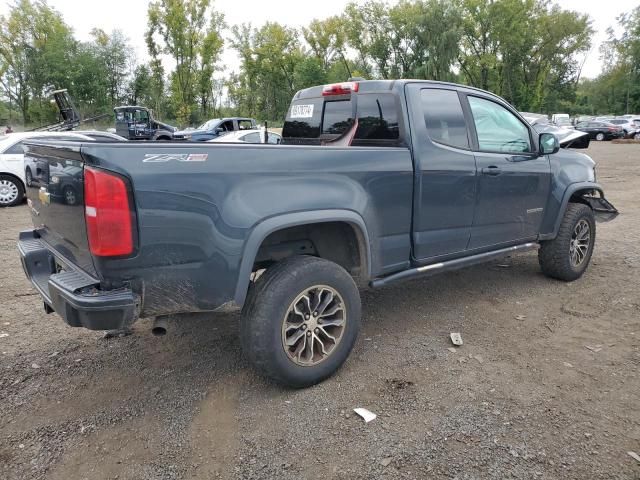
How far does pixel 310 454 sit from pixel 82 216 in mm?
1690

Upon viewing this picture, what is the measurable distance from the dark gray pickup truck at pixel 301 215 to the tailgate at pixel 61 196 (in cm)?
2

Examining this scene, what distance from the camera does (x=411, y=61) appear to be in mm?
48719

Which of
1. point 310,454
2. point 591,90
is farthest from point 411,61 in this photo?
point 310,454

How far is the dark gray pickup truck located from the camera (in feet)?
8.07

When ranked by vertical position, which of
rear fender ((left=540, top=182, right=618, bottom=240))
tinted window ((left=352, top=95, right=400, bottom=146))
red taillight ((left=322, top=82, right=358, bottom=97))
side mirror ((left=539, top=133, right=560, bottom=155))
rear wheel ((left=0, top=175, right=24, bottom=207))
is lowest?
rear wheel ((left=0, top=175, right=24, bottom=207))

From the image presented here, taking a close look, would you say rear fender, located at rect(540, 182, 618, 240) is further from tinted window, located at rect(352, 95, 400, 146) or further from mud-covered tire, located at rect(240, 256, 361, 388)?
mud-covered tire, located at rect(240, 256, 361, 388)

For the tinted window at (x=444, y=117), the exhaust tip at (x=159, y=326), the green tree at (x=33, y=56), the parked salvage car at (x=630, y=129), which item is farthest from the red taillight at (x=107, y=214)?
the green tree at (x=33, y=56)

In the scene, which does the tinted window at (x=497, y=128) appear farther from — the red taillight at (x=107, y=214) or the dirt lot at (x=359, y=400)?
the red taillight at (x=107, y=214)

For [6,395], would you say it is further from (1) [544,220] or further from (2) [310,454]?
(1) [544,220]

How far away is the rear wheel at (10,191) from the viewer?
32.3 feet

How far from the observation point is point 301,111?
453 cm

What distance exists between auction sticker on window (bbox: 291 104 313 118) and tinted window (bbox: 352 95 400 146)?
66 cm

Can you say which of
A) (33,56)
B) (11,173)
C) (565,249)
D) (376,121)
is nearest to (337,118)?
(376,121)

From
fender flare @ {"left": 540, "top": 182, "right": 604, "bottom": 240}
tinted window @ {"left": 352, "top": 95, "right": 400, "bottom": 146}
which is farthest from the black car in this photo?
tinted window @ {"left": 352, "top": 95, "right": 400, "bottom": 146}
